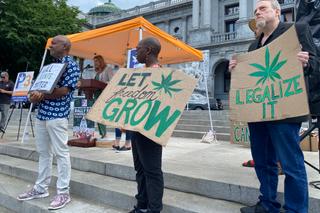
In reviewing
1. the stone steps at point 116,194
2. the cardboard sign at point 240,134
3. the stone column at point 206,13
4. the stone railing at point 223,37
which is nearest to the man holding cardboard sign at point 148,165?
the stone steps at point 116,194

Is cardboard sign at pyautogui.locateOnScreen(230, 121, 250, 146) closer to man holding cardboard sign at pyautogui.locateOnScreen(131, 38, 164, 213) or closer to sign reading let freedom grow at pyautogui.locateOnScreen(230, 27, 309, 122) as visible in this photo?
sign reading let freedom grow at pyautogui.locateOnScreen(230, 27, 309, 122)

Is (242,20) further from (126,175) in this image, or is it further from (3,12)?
(126,175)

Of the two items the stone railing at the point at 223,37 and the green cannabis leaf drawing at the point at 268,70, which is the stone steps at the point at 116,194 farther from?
the stone railing at the point at 223,37

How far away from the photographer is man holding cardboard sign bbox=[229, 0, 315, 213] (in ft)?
7.36

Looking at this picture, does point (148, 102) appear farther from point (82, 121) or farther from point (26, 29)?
point (26, 29)

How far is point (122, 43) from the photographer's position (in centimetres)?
730

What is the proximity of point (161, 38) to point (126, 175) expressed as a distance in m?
3.49

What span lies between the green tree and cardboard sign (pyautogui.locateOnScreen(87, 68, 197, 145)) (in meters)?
18.3

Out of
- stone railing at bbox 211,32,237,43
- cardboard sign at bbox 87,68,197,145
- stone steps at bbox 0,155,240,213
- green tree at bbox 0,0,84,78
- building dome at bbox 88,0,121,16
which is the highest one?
building dome at bbox 88,0,121,16

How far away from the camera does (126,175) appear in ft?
12.9

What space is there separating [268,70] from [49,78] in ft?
7.15

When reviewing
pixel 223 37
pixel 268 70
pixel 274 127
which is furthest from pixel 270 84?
pixel 223 37

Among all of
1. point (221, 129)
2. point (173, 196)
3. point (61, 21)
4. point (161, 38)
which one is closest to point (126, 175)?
point (173, 196)

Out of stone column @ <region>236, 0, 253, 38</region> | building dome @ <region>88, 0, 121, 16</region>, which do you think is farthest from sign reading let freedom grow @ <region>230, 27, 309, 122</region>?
building dome @ <region>88, 0, 121, 16</region>
